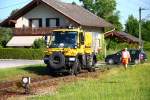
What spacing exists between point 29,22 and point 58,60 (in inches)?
1301

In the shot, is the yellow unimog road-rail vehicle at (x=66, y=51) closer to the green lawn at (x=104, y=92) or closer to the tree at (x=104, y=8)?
the green lawn at (x=104, y=92)

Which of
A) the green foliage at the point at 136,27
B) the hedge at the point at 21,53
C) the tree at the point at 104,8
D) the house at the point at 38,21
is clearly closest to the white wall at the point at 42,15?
the house at the point at 38,21

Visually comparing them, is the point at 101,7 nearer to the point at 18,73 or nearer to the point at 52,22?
the point at 52,22

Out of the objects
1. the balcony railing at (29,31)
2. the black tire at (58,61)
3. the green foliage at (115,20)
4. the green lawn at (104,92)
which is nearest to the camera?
the green lawn at (104,92)

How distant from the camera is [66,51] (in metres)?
29.4

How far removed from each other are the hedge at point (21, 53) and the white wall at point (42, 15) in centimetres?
700

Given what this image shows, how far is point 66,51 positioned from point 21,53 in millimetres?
25123

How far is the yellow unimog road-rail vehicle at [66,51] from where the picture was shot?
29234mm

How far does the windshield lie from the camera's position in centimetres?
2991

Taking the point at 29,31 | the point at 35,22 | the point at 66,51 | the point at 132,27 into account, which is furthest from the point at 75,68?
the point at 132,27

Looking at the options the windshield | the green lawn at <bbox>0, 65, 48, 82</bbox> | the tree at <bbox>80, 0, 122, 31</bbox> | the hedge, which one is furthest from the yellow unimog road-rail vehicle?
the tree at <bbox>80, 0, 122, 31</bbox>

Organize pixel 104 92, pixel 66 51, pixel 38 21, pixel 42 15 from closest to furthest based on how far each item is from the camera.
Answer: pixel 104 92, pixel 66 51, pixel 42 15, pixel 38 21

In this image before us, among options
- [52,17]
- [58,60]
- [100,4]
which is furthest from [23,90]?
[100,4]

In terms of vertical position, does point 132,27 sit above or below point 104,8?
below
